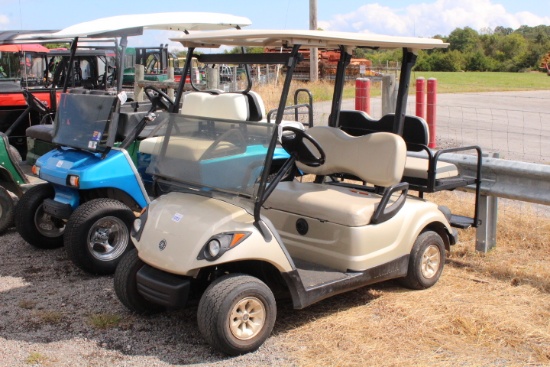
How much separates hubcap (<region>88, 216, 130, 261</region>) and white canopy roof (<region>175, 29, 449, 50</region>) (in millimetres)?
1648

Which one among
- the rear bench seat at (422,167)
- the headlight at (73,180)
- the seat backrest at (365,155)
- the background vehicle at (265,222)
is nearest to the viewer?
the background vehicle at (265,222)

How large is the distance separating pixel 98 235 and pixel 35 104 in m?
4.47

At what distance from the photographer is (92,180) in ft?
18.9

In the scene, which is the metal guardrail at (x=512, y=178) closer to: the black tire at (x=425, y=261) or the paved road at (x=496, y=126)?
the black tire at (x=425, y=261)

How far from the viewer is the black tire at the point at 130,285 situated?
14.8 ft

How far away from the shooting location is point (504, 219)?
6.57m

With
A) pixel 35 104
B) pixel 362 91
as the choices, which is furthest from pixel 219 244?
pixel 35 104

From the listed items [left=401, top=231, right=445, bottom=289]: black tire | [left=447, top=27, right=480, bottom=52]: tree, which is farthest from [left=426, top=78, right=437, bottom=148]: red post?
[left=447, top=27, right=480, bottom=52]: tree

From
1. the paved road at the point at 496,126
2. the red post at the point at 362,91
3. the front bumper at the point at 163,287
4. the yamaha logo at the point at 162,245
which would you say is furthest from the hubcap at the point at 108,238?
the paved road at the point at 496,126

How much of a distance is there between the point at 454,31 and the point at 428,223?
7173cm

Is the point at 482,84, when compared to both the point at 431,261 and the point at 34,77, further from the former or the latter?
the point at 431,261

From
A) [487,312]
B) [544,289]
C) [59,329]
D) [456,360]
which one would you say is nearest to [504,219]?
[544,289]

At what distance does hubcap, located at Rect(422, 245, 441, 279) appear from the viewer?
507 centimetres

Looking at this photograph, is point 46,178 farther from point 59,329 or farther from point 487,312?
point 487,312
